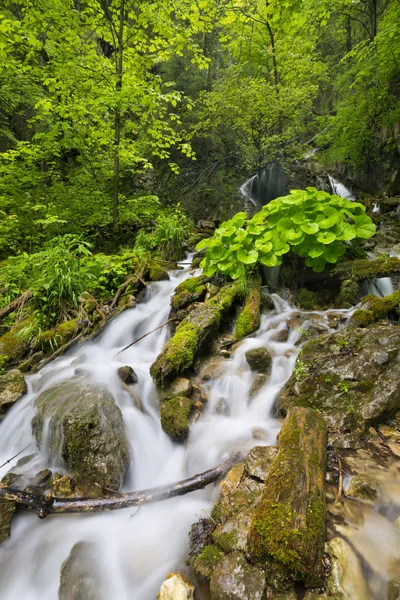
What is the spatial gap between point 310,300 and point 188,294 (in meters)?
2.14

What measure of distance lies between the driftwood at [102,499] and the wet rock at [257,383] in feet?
3.51

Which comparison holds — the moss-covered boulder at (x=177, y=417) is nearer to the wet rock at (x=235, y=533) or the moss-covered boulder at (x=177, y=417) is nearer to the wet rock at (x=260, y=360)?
the wet rock at (x=260, y=360)

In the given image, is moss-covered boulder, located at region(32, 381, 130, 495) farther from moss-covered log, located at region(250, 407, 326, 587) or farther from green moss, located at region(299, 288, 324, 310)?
green moss, located at region(299, 288, 324, 310)

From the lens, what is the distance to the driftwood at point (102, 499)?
2.31m

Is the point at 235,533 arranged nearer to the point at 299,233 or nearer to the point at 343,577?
the point at 343,577

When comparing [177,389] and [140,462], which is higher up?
[177,389]

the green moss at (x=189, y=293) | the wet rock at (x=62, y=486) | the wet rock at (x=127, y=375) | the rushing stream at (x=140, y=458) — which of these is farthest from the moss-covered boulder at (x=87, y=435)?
the green moss at (x=189, y=293)

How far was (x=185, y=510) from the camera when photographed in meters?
2.35

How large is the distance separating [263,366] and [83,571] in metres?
2.50

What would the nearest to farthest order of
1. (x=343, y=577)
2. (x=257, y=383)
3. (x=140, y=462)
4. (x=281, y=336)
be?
(x=343, y=577) → (x=140, y=462) → (x=257, y=383) → (x=281, y=336)

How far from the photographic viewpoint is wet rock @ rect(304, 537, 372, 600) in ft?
4.65

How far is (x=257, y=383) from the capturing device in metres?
3.51

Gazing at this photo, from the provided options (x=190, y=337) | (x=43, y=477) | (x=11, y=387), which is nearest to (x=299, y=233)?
(x=190, y=337)

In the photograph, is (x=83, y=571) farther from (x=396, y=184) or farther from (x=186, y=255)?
(x=396, y=184)
